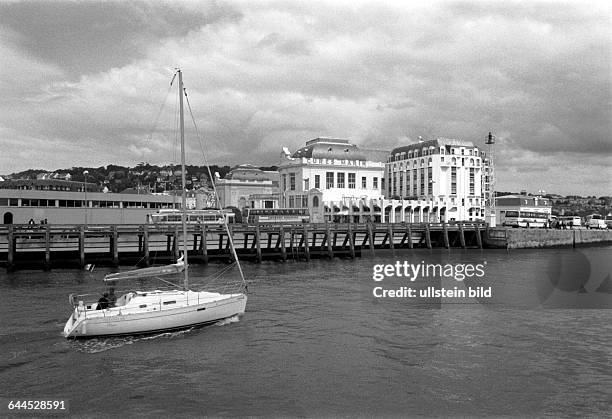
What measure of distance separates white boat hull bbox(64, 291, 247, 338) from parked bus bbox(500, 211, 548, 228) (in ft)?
273

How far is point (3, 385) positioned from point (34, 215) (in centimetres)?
6395

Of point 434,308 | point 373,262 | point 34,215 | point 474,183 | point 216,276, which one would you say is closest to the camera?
point 434,308

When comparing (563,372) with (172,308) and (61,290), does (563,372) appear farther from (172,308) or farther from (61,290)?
(61,290)

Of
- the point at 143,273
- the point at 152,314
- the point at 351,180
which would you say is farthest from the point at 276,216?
the point at 152,314

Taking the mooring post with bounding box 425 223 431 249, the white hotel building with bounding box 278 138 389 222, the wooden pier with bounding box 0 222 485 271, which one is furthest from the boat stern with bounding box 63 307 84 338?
the white hotel building with bounding box 278 138 389 222

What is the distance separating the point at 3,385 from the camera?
1781 cm

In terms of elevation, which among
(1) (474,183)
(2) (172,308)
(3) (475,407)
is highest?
(1) (474,183)

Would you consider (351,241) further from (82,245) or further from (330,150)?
(330,150)

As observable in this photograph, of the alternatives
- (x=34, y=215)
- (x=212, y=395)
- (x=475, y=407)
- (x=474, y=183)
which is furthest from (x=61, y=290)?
(x=474, y=183)

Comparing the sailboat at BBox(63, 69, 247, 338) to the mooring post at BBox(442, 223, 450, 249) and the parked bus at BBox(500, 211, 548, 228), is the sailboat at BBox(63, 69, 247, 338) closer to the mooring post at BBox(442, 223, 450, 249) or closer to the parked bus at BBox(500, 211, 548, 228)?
the mooring post at BBox(442, 223, 450, 249)

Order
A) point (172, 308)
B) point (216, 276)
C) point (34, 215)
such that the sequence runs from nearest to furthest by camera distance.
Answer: point (172, 308) < point (216, 276) < point (34, 215)

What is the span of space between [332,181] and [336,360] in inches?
3312

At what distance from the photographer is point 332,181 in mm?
104250

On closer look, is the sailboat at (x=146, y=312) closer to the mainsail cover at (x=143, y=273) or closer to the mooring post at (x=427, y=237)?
the mainsail cover at (x=143, y=273)
